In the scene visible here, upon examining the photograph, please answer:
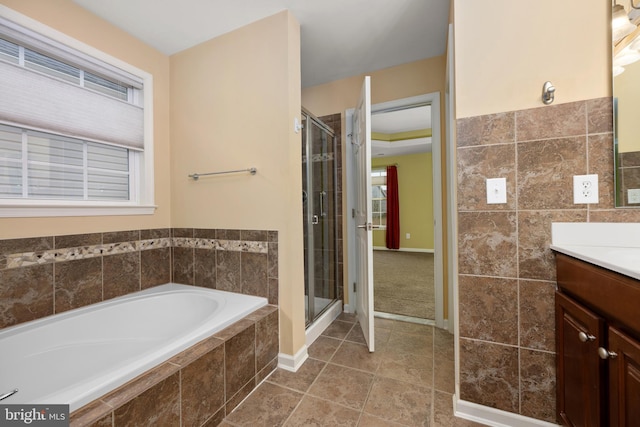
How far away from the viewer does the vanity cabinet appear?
0.72m

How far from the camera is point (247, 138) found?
1.81 meters

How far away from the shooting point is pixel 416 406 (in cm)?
135

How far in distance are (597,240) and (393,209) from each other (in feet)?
16.8

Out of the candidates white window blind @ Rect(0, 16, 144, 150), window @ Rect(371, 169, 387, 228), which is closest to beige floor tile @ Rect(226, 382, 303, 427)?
white window blind @ Rect(0, 16, 144, 150)

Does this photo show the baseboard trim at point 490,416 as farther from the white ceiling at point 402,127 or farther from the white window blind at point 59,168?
the white ceiling at point 402,127

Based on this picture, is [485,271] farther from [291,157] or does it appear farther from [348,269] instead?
[348,269]

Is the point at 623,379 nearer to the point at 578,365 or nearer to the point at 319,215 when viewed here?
the point at 578,365

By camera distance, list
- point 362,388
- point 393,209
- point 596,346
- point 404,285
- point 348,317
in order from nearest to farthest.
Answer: point 596,346
point 362,388
point 348,317
point 404,285
point 393,209

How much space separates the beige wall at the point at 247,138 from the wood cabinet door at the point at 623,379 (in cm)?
143

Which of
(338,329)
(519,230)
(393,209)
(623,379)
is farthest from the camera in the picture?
(393,209)

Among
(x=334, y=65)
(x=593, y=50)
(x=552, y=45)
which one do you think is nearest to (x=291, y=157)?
(x=334, y=65)

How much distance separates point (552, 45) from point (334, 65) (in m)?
1.65

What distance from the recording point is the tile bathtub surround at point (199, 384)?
855 mm

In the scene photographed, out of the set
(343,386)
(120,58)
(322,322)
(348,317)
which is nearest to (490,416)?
(343,386)
